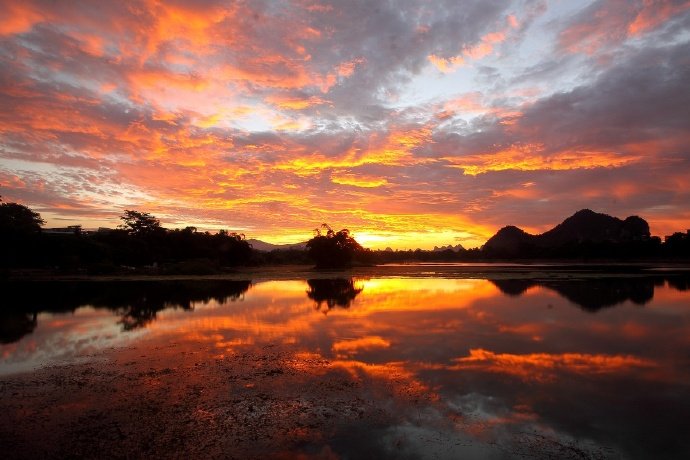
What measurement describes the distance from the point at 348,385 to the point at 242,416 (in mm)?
2984

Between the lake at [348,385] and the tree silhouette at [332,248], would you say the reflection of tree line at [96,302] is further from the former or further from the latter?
the tree silhouette at [332,248]

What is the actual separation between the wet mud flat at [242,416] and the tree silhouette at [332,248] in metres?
74.7

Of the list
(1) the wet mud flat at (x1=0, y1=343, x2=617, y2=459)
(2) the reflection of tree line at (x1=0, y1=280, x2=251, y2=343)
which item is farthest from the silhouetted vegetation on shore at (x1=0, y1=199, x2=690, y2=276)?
(1) the wet mud flat at (x1=0, y1=343, x2=617, y2=459)

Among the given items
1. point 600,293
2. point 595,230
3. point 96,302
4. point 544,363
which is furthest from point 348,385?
point 595,230

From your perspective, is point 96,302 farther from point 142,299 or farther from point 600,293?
point 600,293

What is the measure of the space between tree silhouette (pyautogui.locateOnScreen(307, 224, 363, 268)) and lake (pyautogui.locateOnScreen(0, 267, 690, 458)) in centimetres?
6449

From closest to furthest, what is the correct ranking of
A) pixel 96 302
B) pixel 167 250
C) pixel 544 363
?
1. pixel 544 363
2. pixel 96 302
3. pixel 167 250

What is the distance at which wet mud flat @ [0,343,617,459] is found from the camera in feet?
24.1

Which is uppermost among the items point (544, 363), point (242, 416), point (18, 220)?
point (18, 220)

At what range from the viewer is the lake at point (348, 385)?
764 centimetres

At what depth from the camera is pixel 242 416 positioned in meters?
8.84

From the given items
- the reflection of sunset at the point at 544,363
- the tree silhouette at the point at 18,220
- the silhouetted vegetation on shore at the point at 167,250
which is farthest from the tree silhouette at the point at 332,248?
the reflection of sunset at the point at 544,363

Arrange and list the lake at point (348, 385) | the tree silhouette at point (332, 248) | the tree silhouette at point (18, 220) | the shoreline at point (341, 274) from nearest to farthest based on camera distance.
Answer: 1. the lake at point (348, 385)
2. the shoreline at point (341, 274)
3. the tree silhouette at point (18, 220)
4. the tree silhouette at point (332, 248)

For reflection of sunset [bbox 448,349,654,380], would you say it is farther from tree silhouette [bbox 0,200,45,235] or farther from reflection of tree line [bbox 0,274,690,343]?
tree silhouette [bbox 0,200,45,235]
